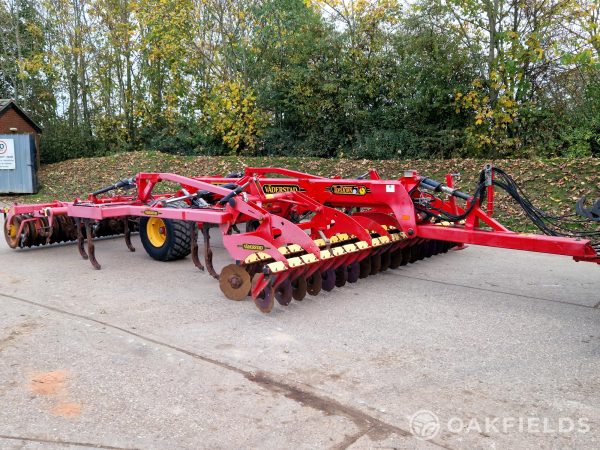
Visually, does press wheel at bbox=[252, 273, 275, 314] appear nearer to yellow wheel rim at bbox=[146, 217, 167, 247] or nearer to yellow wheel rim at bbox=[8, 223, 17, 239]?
yellow wheel rim at bbox=[146, 217, 167, 247]

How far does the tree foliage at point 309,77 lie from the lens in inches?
494

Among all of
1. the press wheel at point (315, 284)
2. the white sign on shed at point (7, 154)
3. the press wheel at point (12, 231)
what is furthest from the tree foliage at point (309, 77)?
the press wheel at point (12, 231)

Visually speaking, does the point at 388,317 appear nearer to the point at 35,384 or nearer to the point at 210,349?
the point at 210,349

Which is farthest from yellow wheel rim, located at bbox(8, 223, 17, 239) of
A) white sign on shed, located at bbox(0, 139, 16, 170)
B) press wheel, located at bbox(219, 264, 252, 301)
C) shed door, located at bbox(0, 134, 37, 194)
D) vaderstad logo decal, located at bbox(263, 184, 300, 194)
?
white sign on shed, located at bbox(0, 139, 16, 170)

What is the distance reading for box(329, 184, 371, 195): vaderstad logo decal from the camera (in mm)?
6336

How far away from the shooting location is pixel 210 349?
4.35m

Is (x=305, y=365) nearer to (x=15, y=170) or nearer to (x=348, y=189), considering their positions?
(x=348, y=189)

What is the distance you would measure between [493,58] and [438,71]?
1.20 meters

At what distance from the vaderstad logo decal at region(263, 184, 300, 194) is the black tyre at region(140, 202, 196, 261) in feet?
3.58

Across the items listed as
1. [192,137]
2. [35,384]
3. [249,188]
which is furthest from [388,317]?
[192,137]

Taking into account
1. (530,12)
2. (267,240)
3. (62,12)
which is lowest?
(267,240)

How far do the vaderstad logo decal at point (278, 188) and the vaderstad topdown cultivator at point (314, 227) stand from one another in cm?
1

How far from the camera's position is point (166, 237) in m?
7.52

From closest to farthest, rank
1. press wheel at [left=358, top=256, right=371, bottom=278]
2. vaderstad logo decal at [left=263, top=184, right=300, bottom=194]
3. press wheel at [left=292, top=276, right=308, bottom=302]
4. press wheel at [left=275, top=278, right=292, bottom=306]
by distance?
press wheel at [left=275, top=278, right=292, bottom=306] → press wheel at [left=292, top=276, right=308, bottom=302] → press wheel at [left=358, top=256, right=371, bottom=278] → vaderstad logo decal at [left=263, top=184, right=300, bottom=194]
